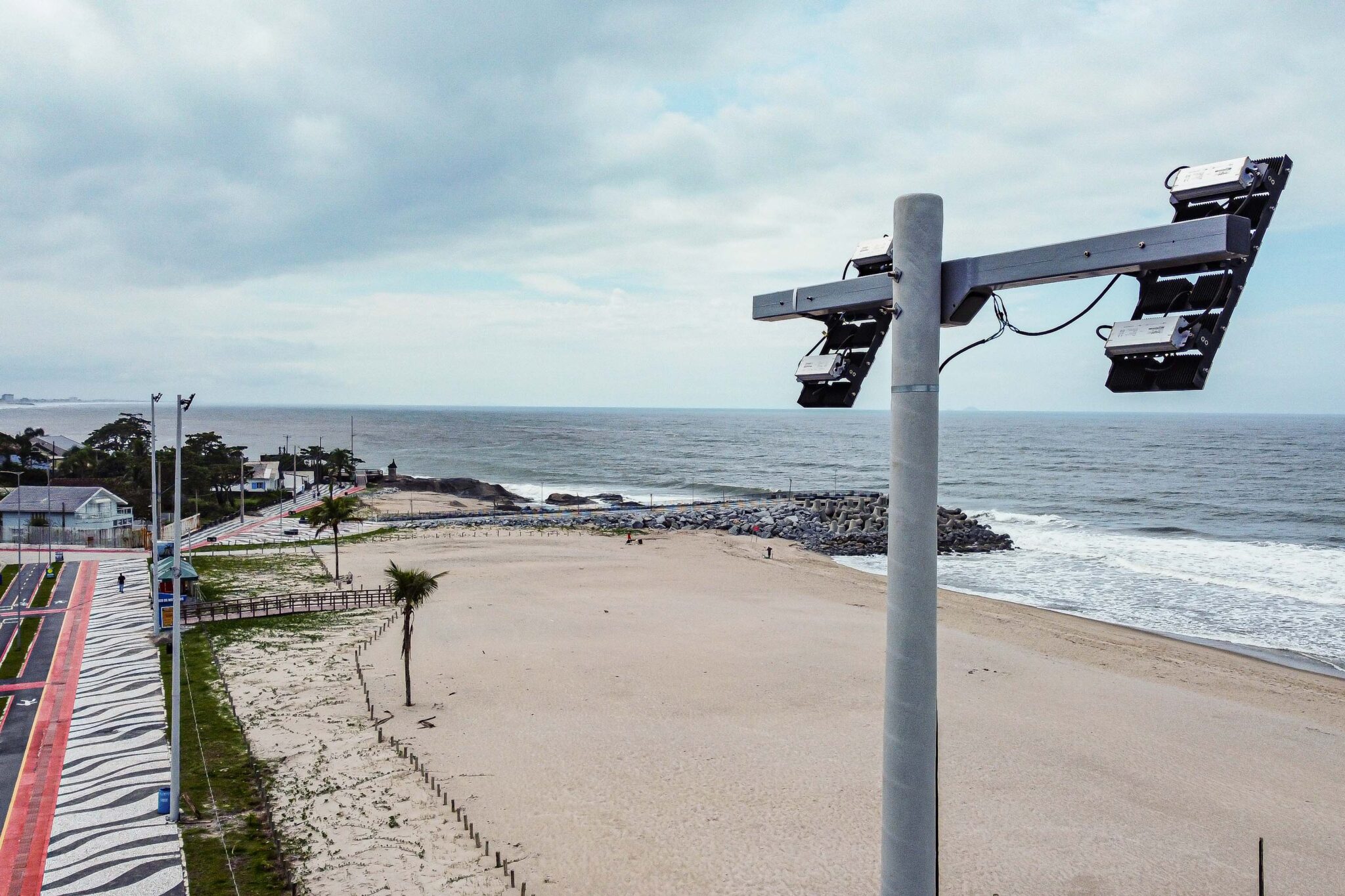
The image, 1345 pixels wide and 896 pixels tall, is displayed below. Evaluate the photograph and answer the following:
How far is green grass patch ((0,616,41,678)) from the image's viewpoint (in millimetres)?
23188

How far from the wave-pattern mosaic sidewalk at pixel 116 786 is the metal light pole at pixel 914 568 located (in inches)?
525

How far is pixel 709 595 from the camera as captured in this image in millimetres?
36969

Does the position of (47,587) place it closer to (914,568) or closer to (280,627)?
(280,627)

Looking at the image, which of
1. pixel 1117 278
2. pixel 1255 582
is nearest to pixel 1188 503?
pixel 1255 582

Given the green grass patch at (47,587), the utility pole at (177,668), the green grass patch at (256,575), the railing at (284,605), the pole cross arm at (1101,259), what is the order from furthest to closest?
the green grass patch at (256,575)
the green grass patch at (47,587)
the railing at (284,605)
the utility pole at (177,668)
the pole cross arm at (1101,259)

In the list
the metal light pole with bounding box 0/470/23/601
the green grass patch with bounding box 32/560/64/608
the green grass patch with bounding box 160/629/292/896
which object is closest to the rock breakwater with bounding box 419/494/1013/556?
the metal light pole with bounding box 0/470/23/601

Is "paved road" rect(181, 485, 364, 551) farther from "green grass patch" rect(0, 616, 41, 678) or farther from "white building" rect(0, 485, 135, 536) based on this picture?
"green grass patch" rect(0, 616, 41, 678)

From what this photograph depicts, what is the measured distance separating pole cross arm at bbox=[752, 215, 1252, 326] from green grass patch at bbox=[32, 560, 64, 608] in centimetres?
3778

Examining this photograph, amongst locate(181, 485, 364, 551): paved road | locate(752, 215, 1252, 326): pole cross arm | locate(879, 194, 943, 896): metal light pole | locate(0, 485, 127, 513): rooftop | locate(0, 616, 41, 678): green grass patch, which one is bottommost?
locate(0, 616, 41, 678): green grass patch

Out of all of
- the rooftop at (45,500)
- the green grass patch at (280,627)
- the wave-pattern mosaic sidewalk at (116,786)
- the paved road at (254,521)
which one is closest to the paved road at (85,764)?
the wave-pattern mosaic sidewalk at (116,786)

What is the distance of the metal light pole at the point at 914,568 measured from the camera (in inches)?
134

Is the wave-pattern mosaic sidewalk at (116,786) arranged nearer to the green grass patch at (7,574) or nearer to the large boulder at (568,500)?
the green grass patch at (7,574)

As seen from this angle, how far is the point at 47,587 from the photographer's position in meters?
35.2

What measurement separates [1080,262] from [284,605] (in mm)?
33174
